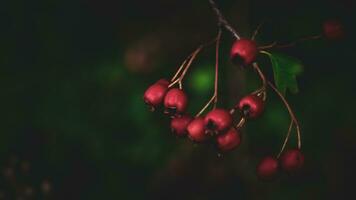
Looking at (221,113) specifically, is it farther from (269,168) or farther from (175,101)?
(269,168)

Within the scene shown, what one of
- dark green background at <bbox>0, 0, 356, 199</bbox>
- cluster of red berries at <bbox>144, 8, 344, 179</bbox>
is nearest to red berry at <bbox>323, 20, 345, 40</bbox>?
cluster of red berries at <bbox>144, 8, 344, 179</bbox>

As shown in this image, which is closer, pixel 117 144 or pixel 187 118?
pixel 187 118

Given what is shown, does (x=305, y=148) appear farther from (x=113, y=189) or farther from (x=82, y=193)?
(x=82, y=193)

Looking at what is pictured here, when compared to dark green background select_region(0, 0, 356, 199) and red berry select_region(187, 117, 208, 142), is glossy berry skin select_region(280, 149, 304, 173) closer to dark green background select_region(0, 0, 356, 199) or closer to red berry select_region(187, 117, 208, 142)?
red berry select_region(187, 117, 208, 142)

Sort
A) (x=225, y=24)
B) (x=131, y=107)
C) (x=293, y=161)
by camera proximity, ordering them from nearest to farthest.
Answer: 1. (x=225, y=24)
2. (x=293, y=161)
3. (x=131, y=107)

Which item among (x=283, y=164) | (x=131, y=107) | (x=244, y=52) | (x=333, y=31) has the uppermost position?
(x=244, y=52)

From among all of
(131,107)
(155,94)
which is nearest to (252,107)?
(155,94)

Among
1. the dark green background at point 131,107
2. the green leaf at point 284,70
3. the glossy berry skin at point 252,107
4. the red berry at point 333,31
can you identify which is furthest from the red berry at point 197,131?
the dark green background at point 131,107

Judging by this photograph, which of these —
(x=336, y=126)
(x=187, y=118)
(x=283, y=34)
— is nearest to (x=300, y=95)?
(x=336, y=126)
